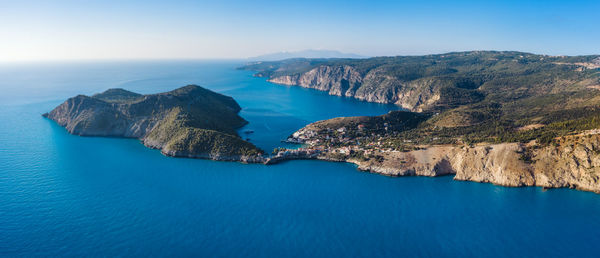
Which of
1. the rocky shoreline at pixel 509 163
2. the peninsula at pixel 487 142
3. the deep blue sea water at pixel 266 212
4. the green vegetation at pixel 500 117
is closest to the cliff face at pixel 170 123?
the deep blue sea water at pixel 266 212

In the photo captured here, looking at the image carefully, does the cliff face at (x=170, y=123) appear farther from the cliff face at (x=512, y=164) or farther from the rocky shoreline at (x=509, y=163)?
the cliff face at (x=512, y=164)

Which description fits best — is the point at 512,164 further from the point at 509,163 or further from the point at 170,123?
the point at 170,123

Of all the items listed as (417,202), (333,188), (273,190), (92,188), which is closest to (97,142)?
(92,188)

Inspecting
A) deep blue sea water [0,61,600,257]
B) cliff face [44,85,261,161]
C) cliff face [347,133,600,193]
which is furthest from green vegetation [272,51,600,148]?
cliff face [44,85,261,161]

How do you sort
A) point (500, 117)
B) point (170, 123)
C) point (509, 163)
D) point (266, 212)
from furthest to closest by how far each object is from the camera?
1. point (500, 117)
2. point (170, 123)
3. point (509, 163)
4. point (266, 212)

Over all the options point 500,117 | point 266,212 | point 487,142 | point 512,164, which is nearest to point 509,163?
point 512,164
